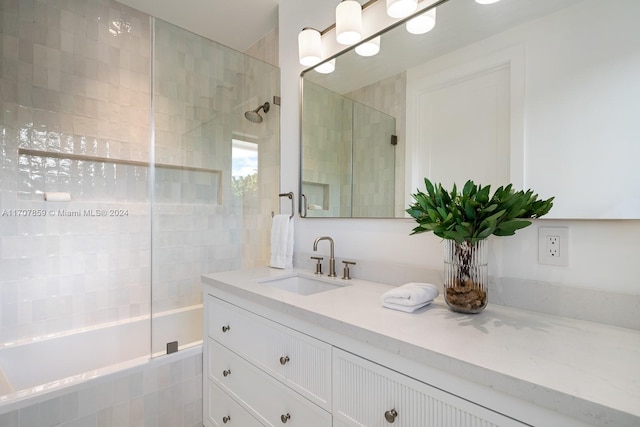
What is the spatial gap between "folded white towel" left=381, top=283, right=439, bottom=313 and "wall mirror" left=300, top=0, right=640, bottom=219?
437mm

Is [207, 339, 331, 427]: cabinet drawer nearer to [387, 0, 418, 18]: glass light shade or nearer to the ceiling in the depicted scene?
[387, 0, 418, 18]: glass light shade

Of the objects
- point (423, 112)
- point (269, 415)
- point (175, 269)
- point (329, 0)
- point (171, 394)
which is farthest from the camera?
point (175, 269)

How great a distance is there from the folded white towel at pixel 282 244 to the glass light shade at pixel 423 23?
3.85 feet

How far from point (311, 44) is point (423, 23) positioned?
0.65m

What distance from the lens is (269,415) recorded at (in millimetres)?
1118

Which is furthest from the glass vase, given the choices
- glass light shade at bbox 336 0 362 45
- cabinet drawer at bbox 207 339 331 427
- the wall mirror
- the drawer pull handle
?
glass light shade at bbox 336 0 362 45

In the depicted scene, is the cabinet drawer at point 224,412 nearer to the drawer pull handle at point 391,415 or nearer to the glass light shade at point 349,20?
the drawer pull handle at point 391,415

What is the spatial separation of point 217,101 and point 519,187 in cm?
190

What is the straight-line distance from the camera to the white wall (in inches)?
33.6

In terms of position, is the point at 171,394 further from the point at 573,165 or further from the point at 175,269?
the point at 573,165

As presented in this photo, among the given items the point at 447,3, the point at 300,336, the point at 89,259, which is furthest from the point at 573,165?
the point at 89,259

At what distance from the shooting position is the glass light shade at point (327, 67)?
167 centimetres

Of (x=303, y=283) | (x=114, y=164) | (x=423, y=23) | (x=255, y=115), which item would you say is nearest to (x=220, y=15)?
(x=255, y=115)

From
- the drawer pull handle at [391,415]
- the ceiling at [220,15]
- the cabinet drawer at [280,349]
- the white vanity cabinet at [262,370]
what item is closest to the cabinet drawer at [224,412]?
the white vanity cabinet at [262,370]
